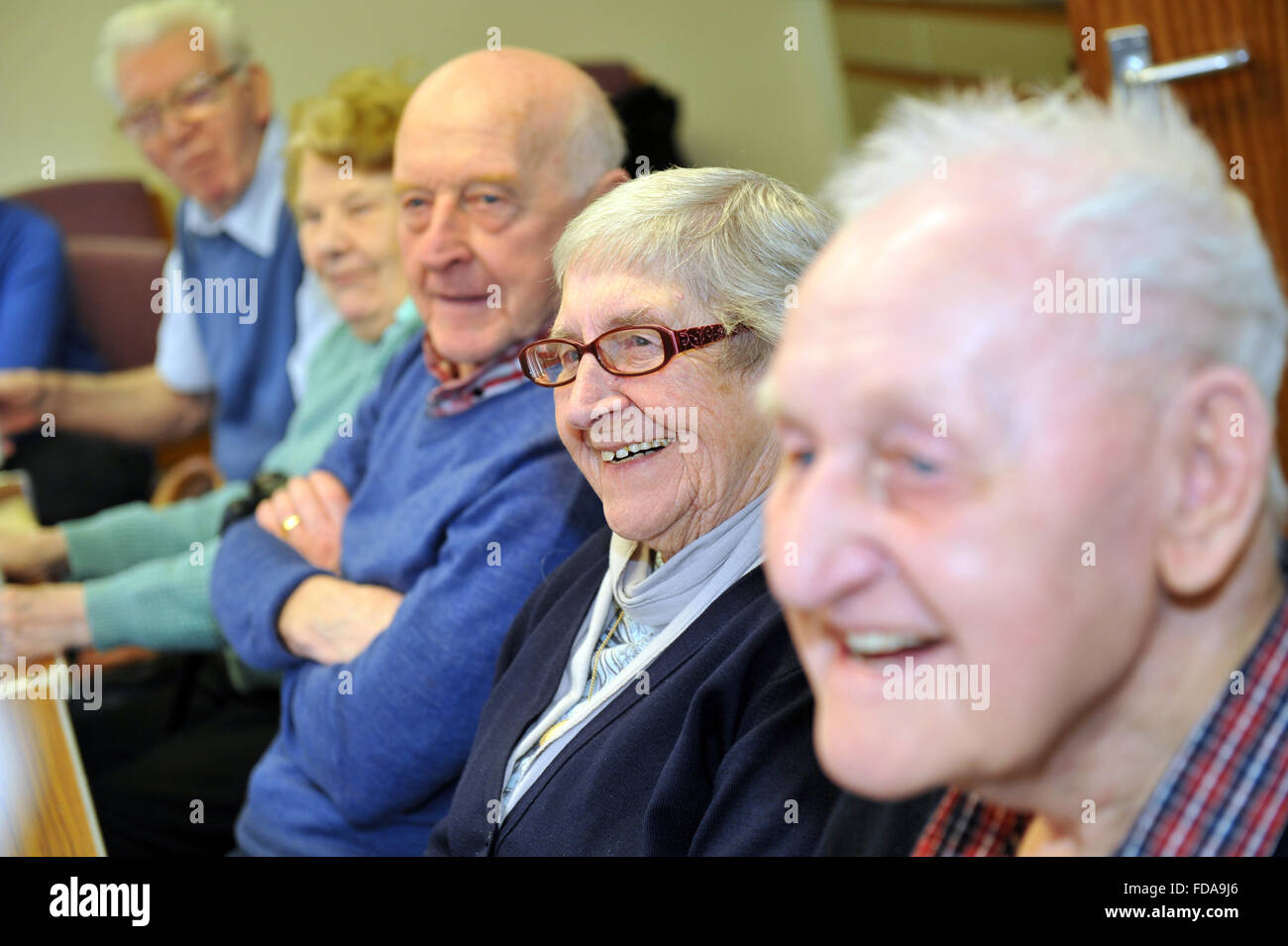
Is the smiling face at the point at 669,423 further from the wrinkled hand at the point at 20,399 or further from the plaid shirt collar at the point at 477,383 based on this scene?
the wrinkled hand at the point at 20,399

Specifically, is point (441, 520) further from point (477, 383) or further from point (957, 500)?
point (957, 500)

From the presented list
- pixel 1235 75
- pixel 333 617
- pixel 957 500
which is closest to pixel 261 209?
pixel 333 617

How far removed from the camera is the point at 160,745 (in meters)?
2.10

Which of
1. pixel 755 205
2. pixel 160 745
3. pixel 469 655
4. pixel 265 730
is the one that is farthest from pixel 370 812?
pixel 755 205

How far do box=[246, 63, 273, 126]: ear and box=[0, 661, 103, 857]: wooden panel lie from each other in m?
1.59

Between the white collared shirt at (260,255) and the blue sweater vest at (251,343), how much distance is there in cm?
3

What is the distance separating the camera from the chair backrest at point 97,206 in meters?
4.26

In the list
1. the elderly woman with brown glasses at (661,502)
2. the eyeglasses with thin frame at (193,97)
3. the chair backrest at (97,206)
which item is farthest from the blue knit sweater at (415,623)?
the chair backrest at (97,206)

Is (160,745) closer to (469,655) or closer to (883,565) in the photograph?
(469,655)

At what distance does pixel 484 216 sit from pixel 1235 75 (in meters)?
1.28

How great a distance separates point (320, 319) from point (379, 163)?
1.52ft

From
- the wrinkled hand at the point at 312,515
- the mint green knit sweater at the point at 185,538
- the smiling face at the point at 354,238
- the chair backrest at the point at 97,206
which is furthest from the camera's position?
the chair backrest at the point at 97,206

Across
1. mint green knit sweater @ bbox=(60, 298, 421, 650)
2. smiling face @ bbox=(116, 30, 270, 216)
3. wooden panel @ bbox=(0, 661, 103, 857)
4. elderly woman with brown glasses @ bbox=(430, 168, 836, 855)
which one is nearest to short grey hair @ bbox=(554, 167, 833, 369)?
elderly woman with brown glasses @ bbox=(430, 168, 836, 855)
